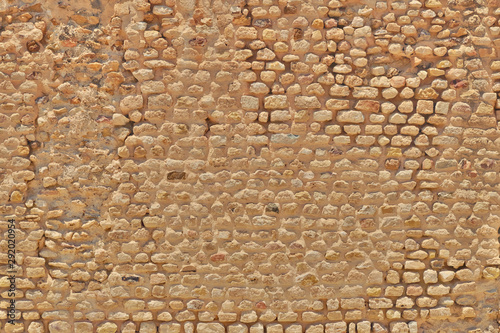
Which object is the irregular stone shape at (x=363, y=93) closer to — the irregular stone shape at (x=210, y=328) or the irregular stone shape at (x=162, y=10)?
the irregular stone shape at (x=162, y=10)

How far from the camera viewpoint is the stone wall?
394cm

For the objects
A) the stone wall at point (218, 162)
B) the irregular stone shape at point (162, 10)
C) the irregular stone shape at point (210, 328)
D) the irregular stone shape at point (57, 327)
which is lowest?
the irregular stone shape at point (57, 327)

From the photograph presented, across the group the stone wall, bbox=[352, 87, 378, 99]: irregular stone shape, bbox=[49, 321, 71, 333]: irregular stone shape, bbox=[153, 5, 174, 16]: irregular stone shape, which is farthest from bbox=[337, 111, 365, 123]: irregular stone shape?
bbox=[49, 321, 71, 333]: irregular stone shape

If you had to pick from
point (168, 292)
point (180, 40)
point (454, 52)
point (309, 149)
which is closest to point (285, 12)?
point (180, 40)

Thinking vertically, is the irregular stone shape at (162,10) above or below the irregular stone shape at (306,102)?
above

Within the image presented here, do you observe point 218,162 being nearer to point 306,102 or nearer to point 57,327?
point 306,102

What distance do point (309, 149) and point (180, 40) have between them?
138 centimetres

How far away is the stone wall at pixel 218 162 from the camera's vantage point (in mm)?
3943

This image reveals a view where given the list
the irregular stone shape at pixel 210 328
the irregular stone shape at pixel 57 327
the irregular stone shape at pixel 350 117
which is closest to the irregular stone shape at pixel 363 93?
the irregular stone shape at pixel 350 117

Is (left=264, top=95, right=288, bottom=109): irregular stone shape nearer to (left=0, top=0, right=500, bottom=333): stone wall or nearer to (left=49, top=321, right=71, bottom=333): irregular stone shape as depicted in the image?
(left=0, top=0, right=500, bottom=333): stone wall

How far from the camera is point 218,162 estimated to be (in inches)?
155

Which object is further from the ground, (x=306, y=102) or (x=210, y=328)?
(x=306, y=102)

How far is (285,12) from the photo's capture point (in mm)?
3967

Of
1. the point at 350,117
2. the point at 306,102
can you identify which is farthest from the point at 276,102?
the point at 350,117
